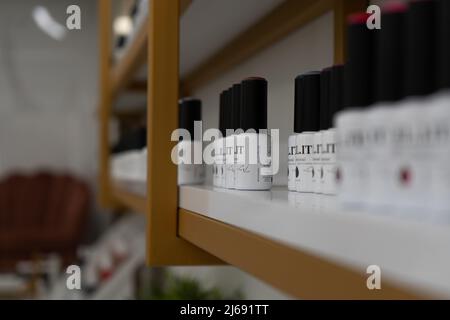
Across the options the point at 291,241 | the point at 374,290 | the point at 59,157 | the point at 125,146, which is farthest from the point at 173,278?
the point at 59,157

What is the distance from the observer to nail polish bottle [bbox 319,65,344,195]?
0.54 meters

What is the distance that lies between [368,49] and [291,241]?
0.49ft

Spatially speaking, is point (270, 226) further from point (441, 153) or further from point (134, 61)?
point (134, 61)

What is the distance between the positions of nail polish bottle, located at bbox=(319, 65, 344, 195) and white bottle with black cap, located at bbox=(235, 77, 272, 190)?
0.12m

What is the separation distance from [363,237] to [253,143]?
35 cm

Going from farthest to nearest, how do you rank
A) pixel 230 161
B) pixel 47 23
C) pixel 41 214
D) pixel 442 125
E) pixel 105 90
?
1. pixel 47 23
2. pixel 41 214
3. pixel 105 90
4. pixel 230 161
5. pixel 442 125

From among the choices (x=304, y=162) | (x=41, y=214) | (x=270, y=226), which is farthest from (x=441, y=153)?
(x=41, y=214)

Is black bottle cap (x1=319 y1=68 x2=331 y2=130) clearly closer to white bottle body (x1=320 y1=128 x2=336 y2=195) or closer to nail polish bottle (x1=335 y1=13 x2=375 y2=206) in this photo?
white bottle body (x1=320 y1=128 x2=336 y2=195)

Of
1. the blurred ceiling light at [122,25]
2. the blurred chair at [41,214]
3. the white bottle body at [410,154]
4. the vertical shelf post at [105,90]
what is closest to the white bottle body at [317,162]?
the white bottle body at [410,154]

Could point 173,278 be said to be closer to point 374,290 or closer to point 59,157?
point 374,290

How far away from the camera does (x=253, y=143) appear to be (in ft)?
2.28

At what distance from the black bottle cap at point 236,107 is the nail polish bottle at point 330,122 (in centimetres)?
17

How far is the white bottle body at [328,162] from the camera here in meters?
0.55

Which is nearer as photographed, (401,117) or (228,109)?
(401,117)
